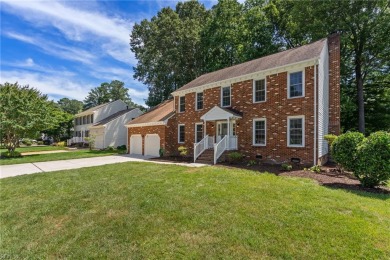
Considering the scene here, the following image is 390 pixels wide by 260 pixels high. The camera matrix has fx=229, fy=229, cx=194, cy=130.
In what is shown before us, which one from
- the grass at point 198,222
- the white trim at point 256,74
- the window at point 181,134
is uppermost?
the white trim at point 256,74

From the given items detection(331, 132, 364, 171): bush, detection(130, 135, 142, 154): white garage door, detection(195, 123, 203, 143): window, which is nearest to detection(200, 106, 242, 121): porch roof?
detection(195, 123, 203, 143): window

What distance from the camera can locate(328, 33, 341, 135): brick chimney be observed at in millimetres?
12852

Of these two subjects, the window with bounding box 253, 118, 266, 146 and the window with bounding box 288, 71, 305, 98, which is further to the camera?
the window with bounding box 253, 118, 266, 146

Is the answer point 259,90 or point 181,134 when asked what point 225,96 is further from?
point 181,134

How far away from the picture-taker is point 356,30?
1856 centimetres

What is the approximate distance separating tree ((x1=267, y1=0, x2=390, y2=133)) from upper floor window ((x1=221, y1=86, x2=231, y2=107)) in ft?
31.7

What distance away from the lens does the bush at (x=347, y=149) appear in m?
7.64

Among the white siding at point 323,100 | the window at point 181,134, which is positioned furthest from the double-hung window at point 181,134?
the white siding at point 323,100

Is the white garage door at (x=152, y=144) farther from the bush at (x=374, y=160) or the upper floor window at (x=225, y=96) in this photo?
the bush at (x=374, y=160)

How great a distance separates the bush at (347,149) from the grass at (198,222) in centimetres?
135

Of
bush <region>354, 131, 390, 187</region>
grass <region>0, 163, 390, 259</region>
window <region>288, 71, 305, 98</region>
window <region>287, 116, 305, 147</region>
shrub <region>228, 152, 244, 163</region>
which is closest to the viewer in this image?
grass <region>0, 163, 390, 259</region>

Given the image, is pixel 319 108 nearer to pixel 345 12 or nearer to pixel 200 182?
pixel 200 182

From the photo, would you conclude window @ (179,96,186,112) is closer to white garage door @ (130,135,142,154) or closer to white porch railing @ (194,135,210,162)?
white porch railing @ (194,135,210,162)

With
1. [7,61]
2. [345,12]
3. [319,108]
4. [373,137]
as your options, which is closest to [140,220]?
[373,137]
